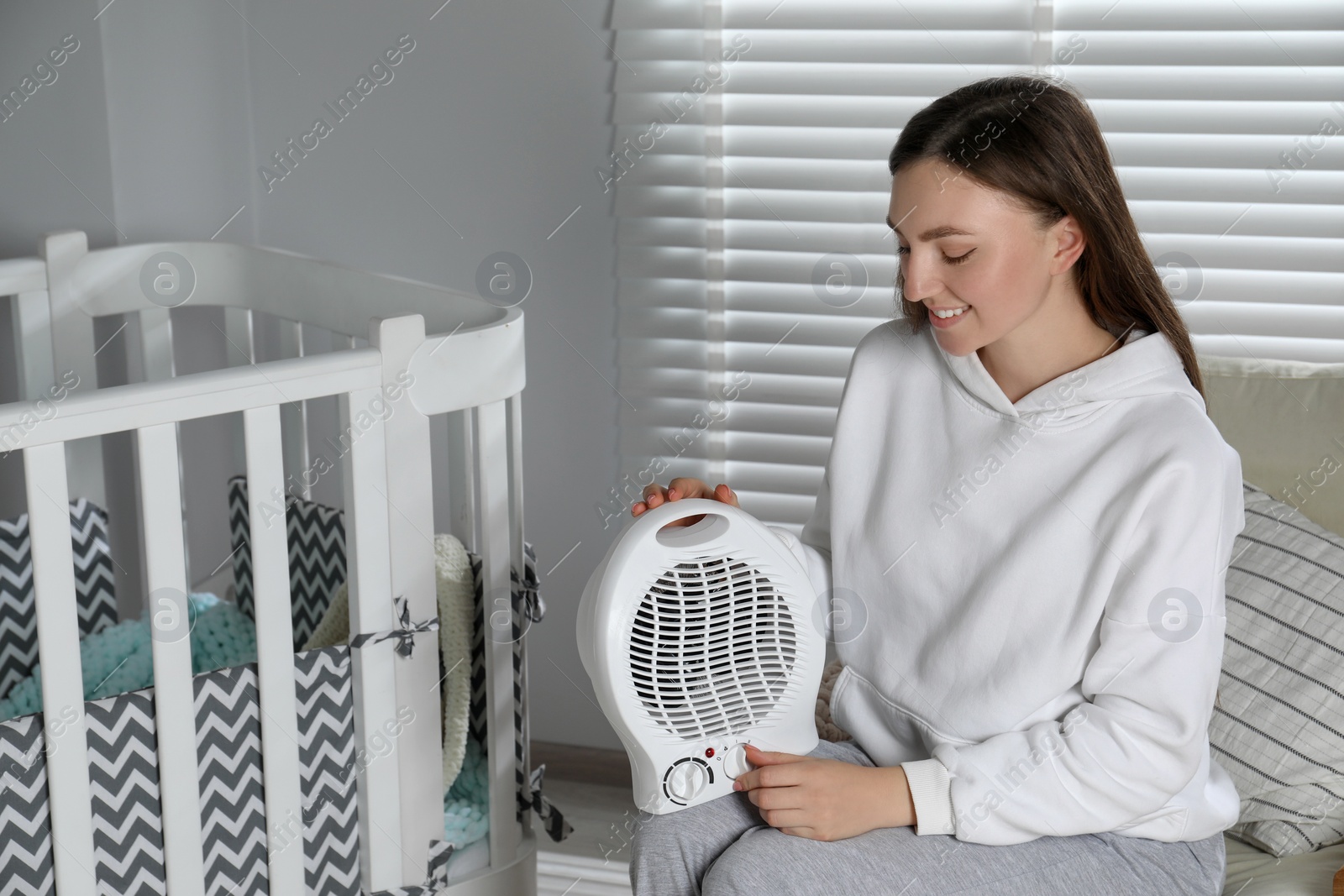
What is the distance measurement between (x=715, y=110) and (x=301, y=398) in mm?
843

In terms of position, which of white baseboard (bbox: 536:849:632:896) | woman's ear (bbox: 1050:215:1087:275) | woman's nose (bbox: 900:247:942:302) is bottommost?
white baseboard (bbox: 536:849:632:896)

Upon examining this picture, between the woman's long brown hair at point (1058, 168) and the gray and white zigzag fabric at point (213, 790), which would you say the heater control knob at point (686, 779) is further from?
the woman's long brown hair at point (1058, 168)

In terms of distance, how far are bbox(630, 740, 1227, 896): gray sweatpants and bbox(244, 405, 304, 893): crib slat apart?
0.34m

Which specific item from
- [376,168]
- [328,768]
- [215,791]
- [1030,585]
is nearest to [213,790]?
[215,791]

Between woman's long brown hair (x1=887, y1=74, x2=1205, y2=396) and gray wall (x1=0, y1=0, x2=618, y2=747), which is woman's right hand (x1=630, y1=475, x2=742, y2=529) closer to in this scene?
woman's long brown hair (x1=887, y1=74, x2=1205, y2=396)

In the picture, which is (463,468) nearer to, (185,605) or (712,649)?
(185,605)

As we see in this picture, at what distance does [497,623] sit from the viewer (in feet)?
4.07

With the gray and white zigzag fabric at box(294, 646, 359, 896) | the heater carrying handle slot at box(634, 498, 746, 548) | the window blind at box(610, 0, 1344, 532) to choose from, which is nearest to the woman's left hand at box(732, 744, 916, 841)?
the heater carrying handle slot at box(634, 498, 746, 548)

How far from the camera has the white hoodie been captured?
3.04 ft

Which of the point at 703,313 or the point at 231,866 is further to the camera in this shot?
the point at 703,313

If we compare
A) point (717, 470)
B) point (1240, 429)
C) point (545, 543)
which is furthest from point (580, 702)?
point (1240, 429)

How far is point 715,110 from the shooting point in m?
1.70

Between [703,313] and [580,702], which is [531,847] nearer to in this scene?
[580,702]

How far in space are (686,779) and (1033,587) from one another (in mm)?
317
